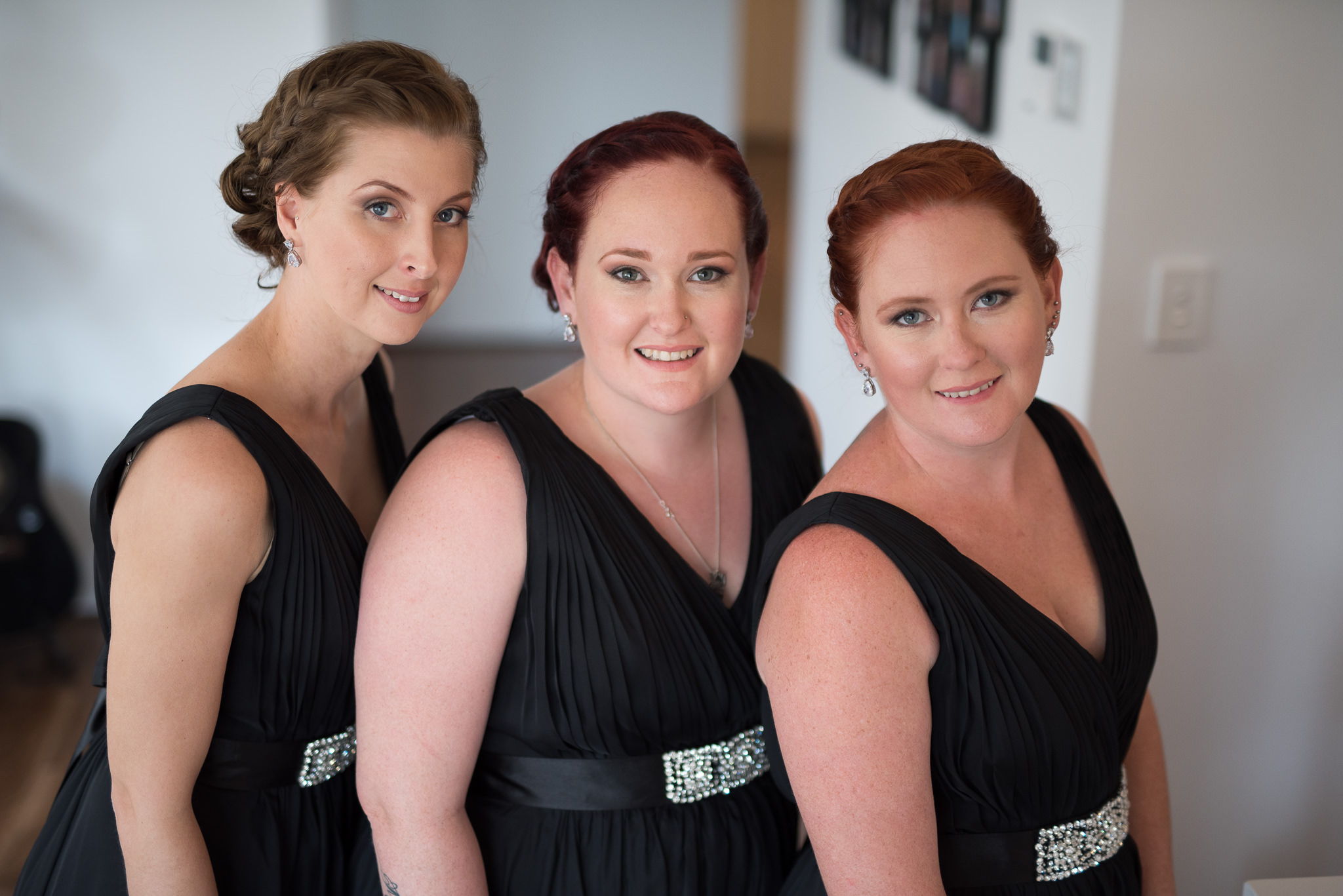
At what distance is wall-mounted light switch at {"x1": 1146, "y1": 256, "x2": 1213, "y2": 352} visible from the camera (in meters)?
2.11

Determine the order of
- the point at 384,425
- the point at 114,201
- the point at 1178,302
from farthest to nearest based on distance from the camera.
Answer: the point at 114,201 < the point at 1178,302 < the point at 384,425

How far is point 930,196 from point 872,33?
2.87 meters

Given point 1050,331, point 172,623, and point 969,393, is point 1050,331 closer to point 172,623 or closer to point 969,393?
point 969,393

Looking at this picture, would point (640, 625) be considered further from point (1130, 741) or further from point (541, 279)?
point (1130, 741)

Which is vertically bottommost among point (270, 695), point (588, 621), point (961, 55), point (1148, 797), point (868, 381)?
point (1148, 797)

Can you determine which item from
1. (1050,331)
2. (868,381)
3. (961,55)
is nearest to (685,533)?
(868,381)

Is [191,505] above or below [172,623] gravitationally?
above

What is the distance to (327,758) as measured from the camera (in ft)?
4.91

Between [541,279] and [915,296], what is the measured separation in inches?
23.8

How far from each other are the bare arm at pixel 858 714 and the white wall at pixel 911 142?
1.43 feet

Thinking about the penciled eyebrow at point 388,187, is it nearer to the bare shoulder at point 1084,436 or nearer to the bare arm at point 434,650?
the bare arm at point 434,650

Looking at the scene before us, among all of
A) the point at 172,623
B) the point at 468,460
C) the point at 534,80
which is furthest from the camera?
the point at 534,80

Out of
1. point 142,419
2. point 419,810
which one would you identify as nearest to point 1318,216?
point 419,810

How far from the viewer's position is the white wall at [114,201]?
154 inches
